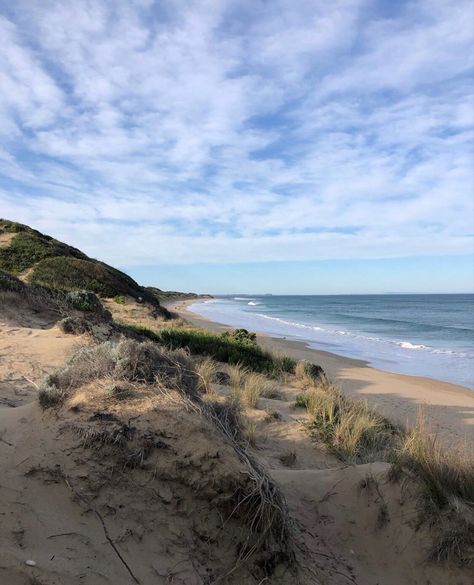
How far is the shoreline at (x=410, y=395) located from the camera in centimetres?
→ 1050

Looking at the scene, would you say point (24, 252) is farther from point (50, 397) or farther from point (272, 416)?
point (50, 397)

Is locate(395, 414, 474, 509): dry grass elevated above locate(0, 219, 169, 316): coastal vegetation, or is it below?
below

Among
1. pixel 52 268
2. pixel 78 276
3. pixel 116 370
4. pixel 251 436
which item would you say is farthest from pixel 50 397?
pixel 52 268

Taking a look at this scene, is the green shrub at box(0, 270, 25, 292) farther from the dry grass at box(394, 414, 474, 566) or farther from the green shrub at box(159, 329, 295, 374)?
the dry grass at box(394, 414, 474, 566)

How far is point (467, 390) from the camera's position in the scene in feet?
51.0

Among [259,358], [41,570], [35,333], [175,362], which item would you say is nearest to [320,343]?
[259,358]

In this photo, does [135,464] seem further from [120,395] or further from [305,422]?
[305,422]

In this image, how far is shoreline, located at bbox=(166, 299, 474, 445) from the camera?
10.5 meters

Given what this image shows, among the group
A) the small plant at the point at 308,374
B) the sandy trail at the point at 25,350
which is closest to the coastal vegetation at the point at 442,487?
the sandy trail at the point at 25,350

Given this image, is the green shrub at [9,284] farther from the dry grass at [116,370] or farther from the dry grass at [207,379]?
the dry grass at [116,370]

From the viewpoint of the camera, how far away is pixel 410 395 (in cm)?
1391

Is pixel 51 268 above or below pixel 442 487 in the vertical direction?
above

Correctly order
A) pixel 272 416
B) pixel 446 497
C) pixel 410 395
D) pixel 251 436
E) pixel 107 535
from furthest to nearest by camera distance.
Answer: pixel 410 395, pixel 272 416, pixel 251 436, pixel 446 497, pixel 107 535

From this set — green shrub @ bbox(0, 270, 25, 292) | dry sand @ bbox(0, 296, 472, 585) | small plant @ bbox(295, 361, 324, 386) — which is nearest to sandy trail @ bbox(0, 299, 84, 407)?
green shrub @ bbox(0, 270, 25, 292)
